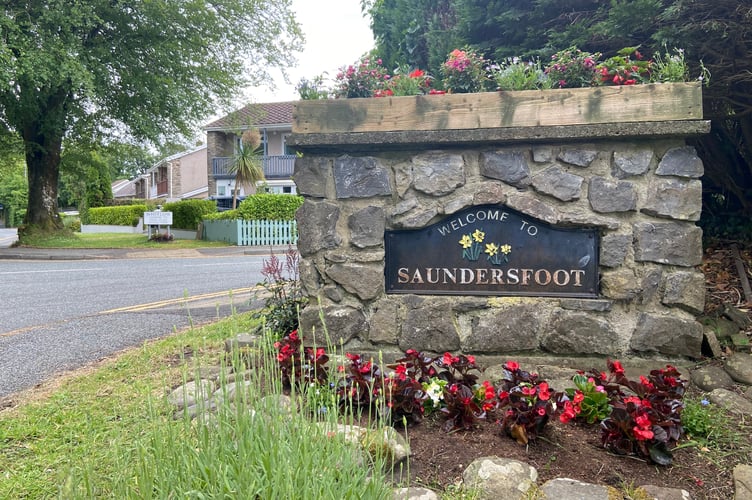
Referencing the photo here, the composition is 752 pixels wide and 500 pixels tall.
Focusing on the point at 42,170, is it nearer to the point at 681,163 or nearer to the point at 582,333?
the point at 582,333

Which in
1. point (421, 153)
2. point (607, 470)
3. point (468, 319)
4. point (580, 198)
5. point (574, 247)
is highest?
point (421, 153)

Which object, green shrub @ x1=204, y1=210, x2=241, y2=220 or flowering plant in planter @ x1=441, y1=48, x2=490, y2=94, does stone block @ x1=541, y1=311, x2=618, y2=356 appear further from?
green shrub @ x1=204, y1=210, x2=241, y2=220

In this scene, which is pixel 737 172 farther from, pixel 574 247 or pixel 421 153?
pixel 421 153

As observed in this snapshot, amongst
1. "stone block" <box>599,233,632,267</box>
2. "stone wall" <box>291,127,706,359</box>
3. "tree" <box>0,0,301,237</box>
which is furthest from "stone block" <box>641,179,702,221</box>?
"tree" <box>0,0,301,237</box>

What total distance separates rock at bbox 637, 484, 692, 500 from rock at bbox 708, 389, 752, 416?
0.93m

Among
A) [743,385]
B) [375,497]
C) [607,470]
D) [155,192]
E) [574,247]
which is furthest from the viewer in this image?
[155,192]

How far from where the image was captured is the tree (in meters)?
13.3

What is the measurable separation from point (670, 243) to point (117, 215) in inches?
1318

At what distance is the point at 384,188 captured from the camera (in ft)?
11.5

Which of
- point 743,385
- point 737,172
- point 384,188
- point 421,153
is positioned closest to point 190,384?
point 384,188

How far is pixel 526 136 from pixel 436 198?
63 cm

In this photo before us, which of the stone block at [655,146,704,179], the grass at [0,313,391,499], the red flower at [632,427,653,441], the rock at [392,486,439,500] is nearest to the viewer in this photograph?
the grass at [0,313,391,499]

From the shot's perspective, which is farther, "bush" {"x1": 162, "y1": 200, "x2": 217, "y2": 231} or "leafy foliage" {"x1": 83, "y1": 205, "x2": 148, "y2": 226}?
"leafy foliage" {"x1": 83, "y1": 205, "x2": 148, "y2": 226}

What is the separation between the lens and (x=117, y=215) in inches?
1276
